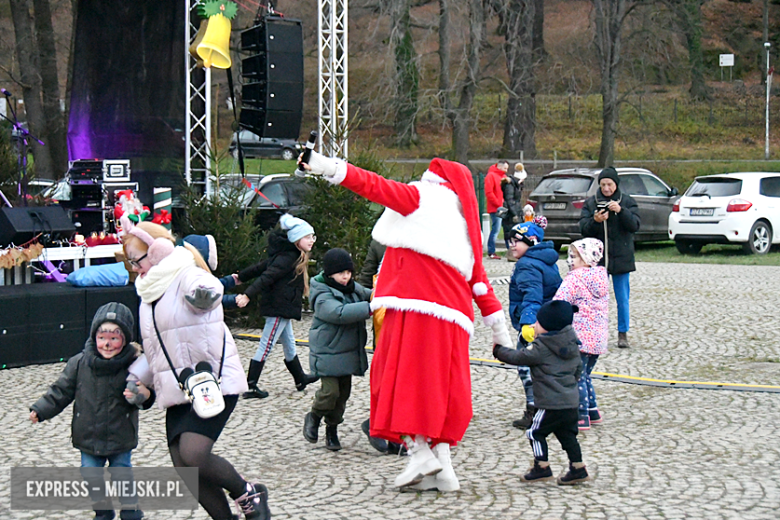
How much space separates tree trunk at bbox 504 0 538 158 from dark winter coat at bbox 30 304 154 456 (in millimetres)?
27041

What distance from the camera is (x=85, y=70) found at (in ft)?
48.5

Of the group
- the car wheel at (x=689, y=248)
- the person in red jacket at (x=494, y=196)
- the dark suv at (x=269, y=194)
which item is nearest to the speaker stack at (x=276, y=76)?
the dark suv at (x=269, y=194)

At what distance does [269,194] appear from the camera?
56.3 feet

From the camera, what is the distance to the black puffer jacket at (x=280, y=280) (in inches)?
316

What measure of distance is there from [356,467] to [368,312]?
94 cm

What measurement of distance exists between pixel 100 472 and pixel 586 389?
138 inches

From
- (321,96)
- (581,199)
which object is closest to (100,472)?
(321,96)

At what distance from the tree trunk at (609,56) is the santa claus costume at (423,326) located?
1055 inches

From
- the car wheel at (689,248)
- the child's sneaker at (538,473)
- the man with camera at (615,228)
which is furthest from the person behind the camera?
the car wheel at (689,248)

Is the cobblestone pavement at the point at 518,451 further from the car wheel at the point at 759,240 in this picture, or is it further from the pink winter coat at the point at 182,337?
the car wheel at the point at 759,240

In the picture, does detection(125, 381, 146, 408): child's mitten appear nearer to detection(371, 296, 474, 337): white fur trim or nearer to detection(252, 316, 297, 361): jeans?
detection(371, 296, 474, 337): white fur trim

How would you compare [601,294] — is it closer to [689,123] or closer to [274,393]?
[274,393]

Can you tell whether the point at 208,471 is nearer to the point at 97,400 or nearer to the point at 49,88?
the point at 97,400

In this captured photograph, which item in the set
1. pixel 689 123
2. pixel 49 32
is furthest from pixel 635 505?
pixel 689 123
